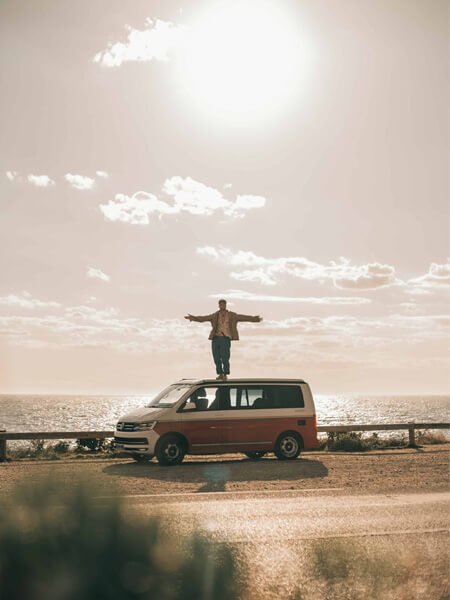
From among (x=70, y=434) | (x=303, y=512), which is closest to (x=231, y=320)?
(x=70, y=434)

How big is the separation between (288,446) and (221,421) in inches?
76.5

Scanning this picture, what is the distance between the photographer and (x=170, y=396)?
15.1m

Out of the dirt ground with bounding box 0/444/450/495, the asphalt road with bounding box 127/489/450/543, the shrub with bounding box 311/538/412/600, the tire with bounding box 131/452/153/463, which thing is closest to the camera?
the shrub with bounding box 311/538/412/600

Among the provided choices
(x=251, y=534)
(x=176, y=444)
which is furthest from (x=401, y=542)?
(x=176, y=444)

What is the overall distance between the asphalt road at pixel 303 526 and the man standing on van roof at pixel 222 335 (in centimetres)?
680

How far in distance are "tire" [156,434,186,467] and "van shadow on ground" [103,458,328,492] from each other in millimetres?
211

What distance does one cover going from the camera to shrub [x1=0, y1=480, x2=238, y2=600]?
3.59m

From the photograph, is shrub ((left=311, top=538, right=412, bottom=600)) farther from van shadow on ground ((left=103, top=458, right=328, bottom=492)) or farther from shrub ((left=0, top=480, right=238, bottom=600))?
van shadow on ground ((left=103, top=458, right=328, bottom=492))

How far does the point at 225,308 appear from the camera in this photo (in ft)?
52.6

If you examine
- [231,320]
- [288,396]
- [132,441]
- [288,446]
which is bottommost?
[288,446]

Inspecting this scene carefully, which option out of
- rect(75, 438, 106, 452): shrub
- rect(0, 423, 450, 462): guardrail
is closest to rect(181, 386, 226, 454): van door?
rect(0, 423, 450, 462): guardrail

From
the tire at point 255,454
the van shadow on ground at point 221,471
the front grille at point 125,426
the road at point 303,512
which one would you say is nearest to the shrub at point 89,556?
the road at point 303,512

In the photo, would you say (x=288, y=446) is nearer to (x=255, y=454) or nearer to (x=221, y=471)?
(x=255, y=454)

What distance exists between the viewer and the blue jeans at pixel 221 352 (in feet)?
52.2
